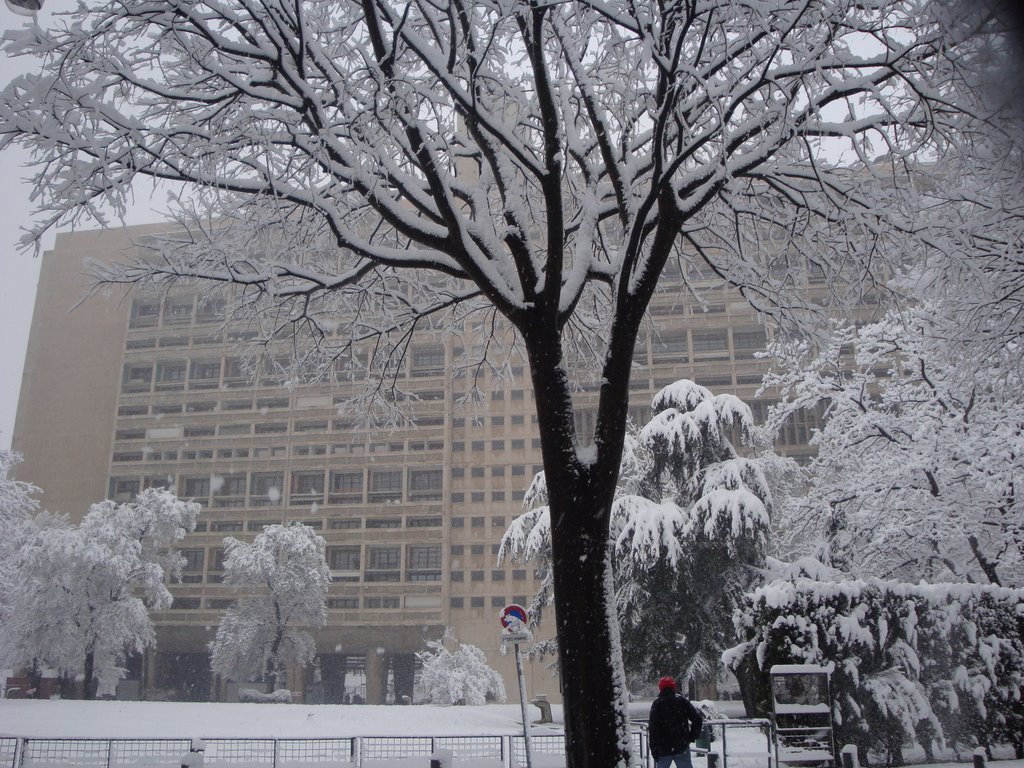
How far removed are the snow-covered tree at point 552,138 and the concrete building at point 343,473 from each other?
55655 millimetres

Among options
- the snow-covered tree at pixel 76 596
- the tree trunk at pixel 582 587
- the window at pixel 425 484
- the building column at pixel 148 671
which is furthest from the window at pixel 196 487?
the tree trunk at pixel 582 587

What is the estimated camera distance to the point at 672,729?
918 cm

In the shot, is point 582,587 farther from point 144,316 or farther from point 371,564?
point 144,316

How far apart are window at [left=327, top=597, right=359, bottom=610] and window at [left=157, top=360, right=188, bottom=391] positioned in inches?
967

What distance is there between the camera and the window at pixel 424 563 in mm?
68375

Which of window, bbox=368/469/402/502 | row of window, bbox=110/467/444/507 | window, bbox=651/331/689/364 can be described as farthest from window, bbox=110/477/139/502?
window, bbox=651/331/689/364

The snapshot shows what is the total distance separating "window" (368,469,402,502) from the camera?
71.9 meters

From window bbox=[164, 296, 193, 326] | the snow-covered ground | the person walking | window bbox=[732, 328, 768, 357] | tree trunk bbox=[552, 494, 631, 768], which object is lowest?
the snow-covered ground

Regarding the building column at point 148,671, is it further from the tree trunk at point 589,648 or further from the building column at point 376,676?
the tree trunk at point 589,648

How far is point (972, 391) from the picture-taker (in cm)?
1752

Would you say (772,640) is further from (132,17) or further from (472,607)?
(472,607)

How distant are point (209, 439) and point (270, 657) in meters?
28.2

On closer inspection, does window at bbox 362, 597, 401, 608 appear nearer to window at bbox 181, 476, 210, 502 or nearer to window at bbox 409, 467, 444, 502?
window at bbox 409, 467, 444, 502

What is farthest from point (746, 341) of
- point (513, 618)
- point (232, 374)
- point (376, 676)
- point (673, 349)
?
point (513, 618)
